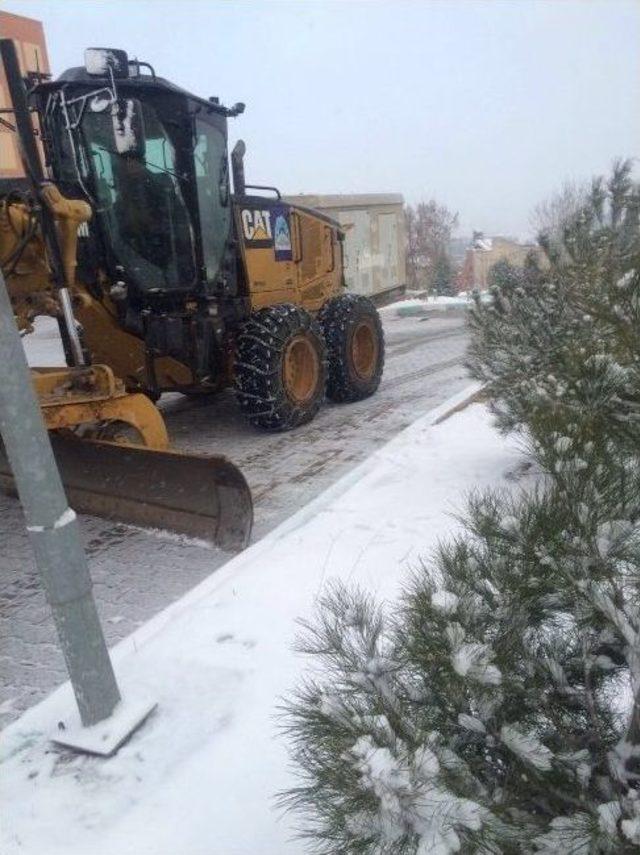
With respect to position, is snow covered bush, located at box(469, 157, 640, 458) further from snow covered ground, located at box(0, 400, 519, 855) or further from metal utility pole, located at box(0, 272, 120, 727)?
metal utility pole, located at box(0, 272, 120, 727)

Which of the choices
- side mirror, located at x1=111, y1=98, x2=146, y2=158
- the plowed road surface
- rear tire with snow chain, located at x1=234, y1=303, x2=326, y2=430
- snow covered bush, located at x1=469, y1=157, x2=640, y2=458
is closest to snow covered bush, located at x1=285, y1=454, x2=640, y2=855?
snow covered bush, located at x1=469, y1=157, x2=640, y2=458

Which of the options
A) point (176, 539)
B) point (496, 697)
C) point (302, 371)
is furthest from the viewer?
point (302, 371)

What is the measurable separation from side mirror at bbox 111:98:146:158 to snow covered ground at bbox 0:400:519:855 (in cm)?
Result: 259

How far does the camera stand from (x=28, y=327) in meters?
4.48

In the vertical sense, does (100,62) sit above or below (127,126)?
above

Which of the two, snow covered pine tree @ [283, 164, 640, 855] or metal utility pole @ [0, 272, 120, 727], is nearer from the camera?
snow covered pine tree @ [283, 164, 640, 855]

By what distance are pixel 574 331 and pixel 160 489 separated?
2.64m

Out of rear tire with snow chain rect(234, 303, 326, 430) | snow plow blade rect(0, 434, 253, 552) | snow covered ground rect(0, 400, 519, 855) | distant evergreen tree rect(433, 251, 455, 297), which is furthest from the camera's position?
distant evergreen tree rect(433, 251, 455, 297)

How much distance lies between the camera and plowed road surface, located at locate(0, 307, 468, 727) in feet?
10.3

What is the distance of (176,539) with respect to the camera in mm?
4160

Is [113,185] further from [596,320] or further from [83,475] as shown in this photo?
[596,320]

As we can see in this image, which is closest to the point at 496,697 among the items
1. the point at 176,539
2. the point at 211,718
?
the point at 211,718

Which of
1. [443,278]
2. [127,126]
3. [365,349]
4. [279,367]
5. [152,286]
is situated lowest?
[443,278]

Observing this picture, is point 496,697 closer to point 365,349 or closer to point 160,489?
point 160,489
